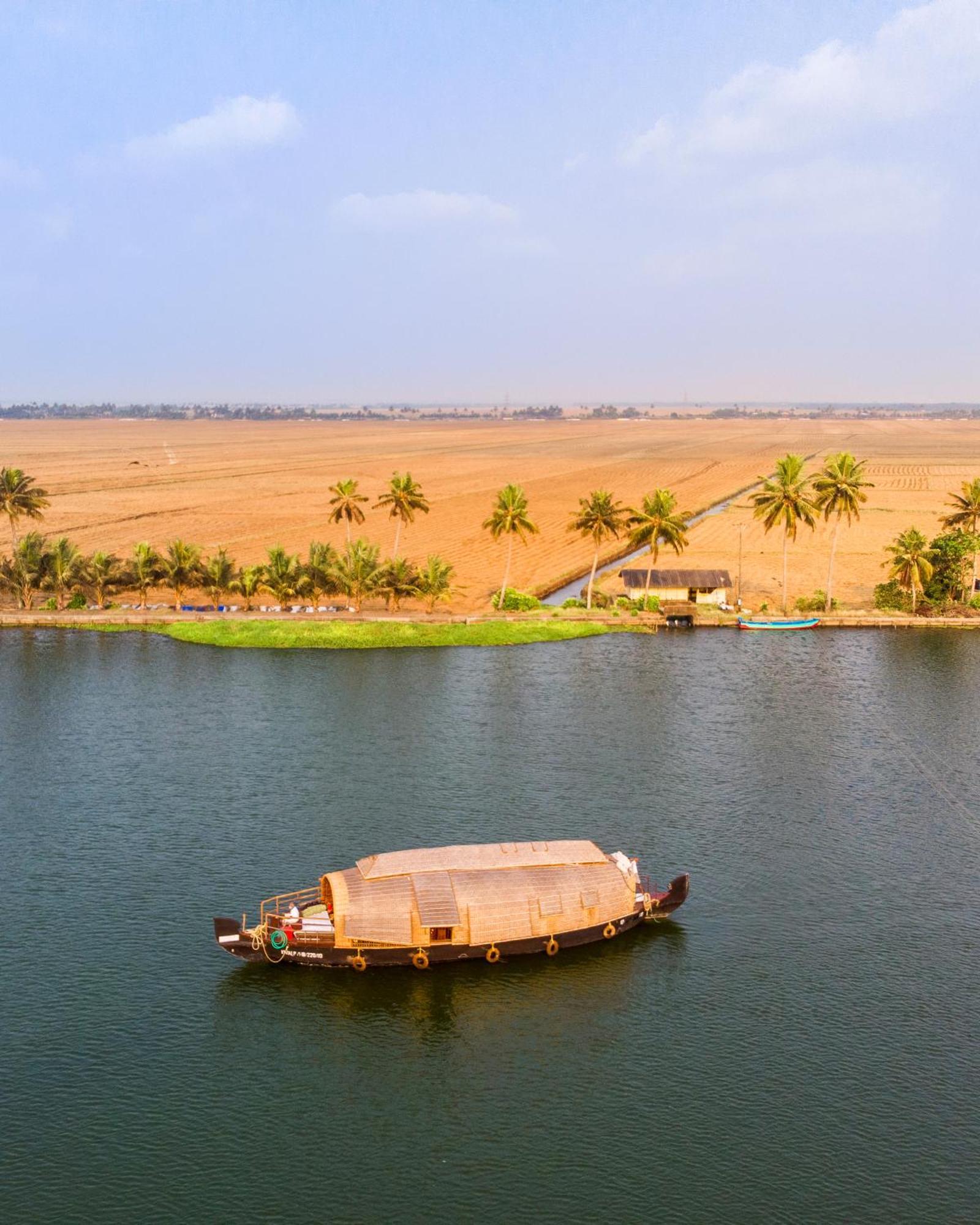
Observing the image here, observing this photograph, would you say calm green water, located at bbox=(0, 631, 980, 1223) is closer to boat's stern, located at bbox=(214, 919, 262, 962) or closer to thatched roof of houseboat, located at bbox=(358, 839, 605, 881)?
boat's stern, located at bbox=(214, 919, 262, 962)

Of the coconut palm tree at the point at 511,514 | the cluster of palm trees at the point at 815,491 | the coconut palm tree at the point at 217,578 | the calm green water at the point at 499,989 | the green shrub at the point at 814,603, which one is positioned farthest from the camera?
the coconut palm tree at the point at 217,578

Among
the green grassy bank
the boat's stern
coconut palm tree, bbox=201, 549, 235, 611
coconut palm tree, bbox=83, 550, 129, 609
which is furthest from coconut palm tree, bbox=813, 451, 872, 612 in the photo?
the boat's stern

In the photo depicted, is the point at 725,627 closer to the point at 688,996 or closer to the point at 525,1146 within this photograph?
the point at 688,996

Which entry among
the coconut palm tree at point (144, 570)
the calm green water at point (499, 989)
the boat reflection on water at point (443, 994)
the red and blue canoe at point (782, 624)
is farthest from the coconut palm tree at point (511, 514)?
the boat reflection on water at point (443, 994)

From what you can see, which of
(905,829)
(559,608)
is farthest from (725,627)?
(905,829)

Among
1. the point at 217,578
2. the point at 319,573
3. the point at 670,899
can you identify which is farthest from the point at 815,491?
the point at 670,899

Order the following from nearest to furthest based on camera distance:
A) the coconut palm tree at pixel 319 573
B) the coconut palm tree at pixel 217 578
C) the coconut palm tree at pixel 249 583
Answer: the coconut palm tree at pixel 249 583, the coconut palm tree at pixel 319 573, the coconut palm tree at pixel 217 578

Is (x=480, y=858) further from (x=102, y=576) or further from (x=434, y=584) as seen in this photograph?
(x=102, y=576)

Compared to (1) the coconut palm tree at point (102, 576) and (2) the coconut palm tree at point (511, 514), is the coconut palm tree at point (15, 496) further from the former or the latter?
(2) the coconut palm tree at point (511, 514)
